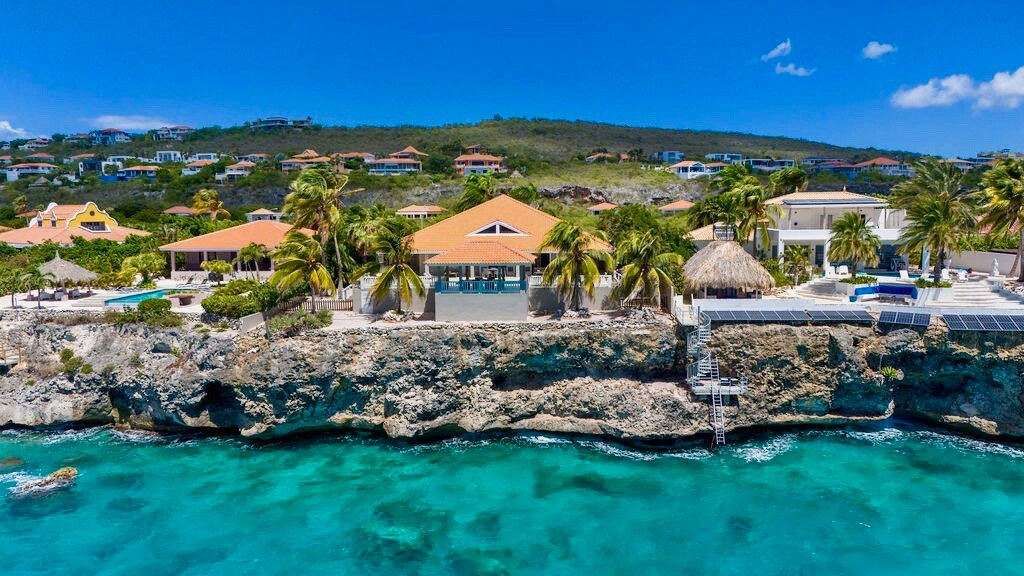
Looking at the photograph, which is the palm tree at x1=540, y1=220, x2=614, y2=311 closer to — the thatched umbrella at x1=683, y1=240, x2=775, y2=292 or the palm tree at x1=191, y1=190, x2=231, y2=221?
the thatched umbrella at x1=683, y1=240, x2=775, y2=292

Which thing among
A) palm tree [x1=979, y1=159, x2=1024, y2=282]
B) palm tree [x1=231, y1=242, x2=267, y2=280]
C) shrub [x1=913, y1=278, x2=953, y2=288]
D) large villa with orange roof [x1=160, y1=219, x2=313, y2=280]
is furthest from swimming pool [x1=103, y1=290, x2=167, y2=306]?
palm tree [x1=979, y1=159, x2=1024, y2=282]

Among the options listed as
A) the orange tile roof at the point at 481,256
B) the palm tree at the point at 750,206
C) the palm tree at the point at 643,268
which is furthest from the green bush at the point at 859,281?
the orange tile roof at the point at 481,256

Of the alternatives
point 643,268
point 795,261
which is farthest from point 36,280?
point 795,261

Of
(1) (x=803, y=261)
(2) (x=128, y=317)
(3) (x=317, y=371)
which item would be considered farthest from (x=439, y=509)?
(1) (x=803, y=261)

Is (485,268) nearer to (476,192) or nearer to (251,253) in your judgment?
(476,192)

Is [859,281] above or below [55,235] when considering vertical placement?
below

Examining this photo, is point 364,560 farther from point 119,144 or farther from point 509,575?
point 119,144
